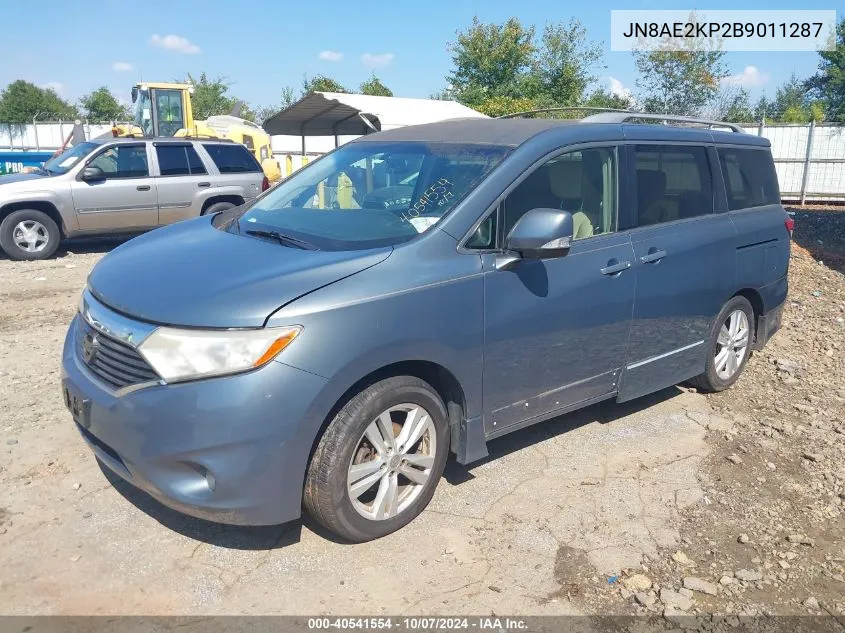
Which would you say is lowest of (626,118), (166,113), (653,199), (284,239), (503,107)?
(284,239)

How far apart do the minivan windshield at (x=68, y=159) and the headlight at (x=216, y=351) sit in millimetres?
9027

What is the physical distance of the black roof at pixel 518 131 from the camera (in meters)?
3.98

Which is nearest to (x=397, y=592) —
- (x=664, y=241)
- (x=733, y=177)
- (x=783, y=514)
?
(x=783, y=514)

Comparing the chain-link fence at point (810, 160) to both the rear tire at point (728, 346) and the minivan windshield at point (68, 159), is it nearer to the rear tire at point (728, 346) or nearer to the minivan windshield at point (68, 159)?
the rear tire at point (728, 346)

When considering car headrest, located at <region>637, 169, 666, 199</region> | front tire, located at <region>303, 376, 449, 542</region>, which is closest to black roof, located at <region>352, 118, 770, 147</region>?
car headrest, located at <region>637, 169, 666, 199</region>

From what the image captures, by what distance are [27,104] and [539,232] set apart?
65.1 metres

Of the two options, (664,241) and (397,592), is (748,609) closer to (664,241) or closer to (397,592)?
(397,592)

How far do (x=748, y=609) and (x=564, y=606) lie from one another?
2.60ft

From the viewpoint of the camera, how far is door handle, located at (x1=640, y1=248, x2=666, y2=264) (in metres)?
4.29

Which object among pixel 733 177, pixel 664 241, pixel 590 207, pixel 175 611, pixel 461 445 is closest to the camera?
pixel 175 611

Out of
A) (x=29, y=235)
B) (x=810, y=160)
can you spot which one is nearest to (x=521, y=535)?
(x=29, y=235)

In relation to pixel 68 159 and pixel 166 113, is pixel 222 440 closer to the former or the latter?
pixel 68 159

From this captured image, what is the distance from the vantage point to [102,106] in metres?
61.5

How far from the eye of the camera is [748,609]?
3.01 metres
